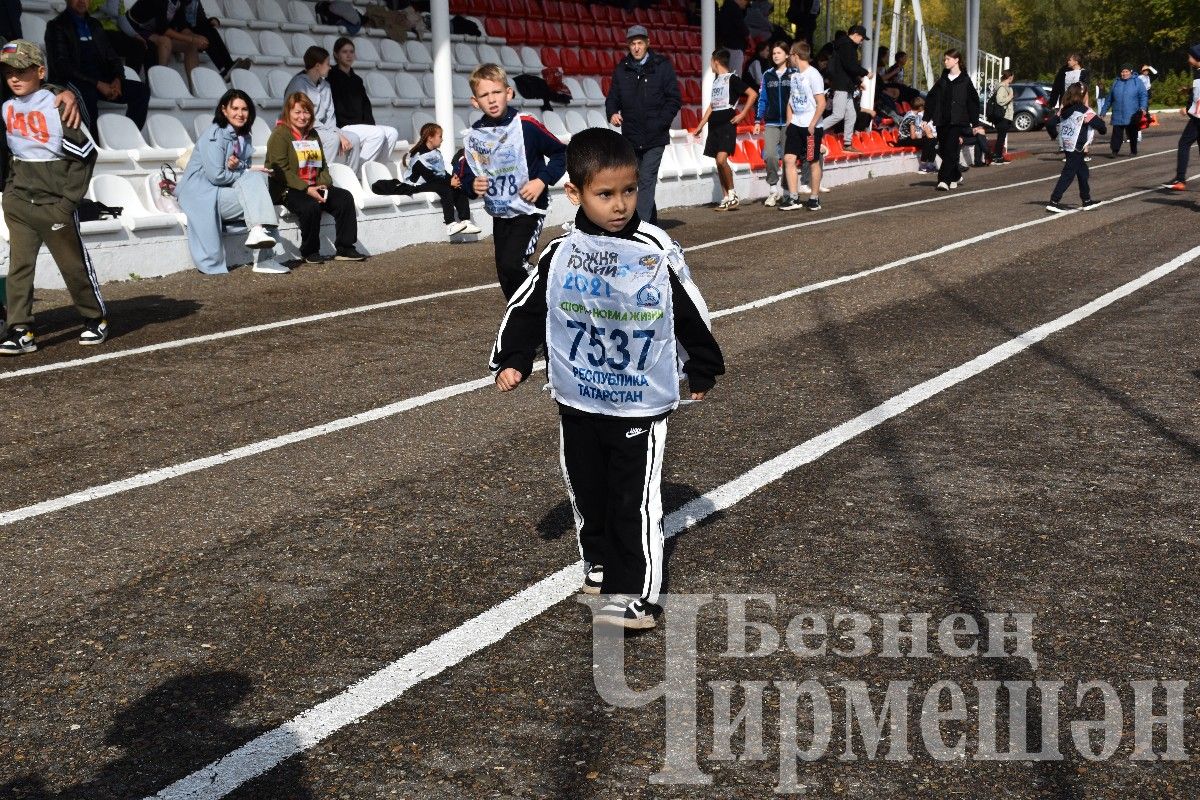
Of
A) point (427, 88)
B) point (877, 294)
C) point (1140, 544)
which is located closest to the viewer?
point (1140, 544)

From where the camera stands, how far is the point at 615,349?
4.36 meters

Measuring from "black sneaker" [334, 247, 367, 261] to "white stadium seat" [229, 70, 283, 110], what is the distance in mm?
4066

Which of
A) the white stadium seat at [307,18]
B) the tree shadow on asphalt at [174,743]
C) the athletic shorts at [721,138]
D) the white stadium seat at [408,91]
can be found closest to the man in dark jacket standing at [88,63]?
the white stadium seat at [307,18]

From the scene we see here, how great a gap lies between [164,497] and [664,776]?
3.22m

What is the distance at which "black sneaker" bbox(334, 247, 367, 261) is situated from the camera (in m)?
14.0

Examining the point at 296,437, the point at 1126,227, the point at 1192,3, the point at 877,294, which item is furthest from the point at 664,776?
the point at 1192,3

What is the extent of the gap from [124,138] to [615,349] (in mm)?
11339

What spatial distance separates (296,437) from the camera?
6777mm

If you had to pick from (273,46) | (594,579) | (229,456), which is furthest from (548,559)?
(273,46)

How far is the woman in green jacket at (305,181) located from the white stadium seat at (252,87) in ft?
12.0

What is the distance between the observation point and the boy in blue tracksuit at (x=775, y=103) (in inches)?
754

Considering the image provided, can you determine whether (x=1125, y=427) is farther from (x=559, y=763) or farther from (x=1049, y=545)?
(x=559, y=763)

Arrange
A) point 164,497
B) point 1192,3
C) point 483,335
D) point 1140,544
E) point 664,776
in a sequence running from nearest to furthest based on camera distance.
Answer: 1. point 664,776
2. point 1140,544
3. point 164,497
4. point 483,335
5. point 1192,3

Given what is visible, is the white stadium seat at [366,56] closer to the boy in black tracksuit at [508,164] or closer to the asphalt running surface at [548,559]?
the asphalt running surface at [548,559]
